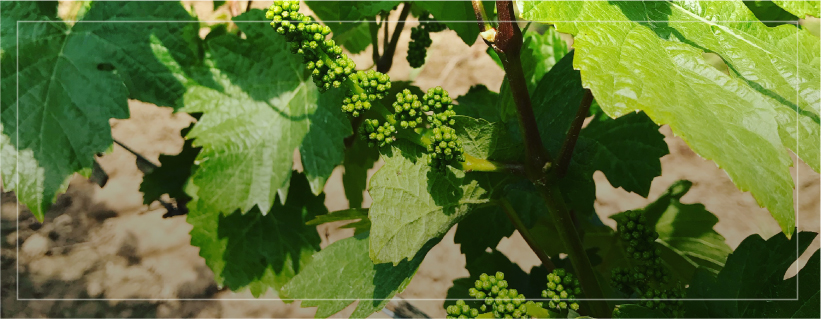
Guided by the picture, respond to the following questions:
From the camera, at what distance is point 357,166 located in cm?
109

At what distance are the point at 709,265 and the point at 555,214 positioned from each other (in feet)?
1.22

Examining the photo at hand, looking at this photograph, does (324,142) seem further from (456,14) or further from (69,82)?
(69,82)

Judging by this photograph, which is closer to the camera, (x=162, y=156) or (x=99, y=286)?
(x=162, y=156)

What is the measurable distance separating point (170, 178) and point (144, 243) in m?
0.62

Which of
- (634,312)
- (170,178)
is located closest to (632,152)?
(634,312)

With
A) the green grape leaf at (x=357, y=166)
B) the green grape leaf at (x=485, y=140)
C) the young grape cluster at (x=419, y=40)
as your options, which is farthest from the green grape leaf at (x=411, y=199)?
the green grape leaf at (x=357, y=166)

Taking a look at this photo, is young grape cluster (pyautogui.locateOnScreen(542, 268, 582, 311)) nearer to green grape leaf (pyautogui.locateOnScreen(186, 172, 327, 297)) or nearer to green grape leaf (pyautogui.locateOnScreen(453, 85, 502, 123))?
green grape leaf (pyautogui.locateOnScreen(453, 85, 502, 123))

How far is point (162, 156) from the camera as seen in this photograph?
99cm

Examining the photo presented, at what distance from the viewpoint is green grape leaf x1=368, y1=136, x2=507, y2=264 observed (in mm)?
519

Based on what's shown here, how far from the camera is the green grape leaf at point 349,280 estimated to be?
594mm

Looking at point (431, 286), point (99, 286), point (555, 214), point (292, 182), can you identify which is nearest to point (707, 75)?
point (555, 214)

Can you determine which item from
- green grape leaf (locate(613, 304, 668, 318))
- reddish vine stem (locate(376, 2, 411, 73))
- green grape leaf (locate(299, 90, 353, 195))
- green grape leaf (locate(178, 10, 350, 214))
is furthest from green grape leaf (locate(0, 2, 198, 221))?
green grape leaf (locate(613, 304, 668, 318))

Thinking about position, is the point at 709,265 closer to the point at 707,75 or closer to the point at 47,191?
the point at 707,75

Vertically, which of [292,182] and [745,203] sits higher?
[292,182]
